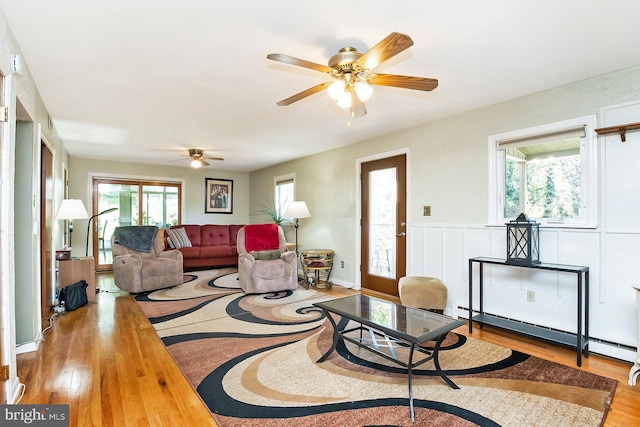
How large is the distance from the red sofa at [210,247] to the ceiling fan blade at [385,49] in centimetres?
567

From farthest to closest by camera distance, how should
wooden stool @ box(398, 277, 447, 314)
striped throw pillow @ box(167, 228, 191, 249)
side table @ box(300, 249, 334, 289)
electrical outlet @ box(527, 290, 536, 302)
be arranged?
1. striped throw pillow @ box(167, 228, 191, 249)
2. side table @ box(300, 249, 334, 289)
3. wooden stool @ box(398, 277, 447, 314)
4. electrical outlet @ box(527, 290, 536, 302)

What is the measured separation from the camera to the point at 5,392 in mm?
1863

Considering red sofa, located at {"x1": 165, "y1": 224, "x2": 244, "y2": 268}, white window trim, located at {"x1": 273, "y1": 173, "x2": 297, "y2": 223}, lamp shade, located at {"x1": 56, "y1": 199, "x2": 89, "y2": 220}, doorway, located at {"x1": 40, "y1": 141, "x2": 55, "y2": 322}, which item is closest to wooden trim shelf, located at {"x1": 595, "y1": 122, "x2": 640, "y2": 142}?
white window trim, located at {"x1": 273, "y1": 173, "x2": 297, "y2": 223}

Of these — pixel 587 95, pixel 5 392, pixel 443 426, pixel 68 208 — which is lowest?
pixel 443 426

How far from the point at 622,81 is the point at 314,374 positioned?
11.1 ft

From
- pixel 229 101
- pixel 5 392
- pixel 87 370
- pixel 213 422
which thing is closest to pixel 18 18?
pixel 229 101

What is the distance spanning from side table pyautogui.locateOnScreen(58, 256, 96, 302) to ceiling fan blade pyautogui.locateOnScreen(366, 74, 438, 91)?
13.7 ft

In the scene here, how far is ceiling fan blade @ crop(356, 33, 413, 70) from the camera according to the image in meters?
1.70

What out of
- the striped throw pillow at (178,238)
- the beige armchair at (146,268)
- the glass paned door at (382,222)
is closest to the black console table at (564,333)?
the glass paned door at (382,222)

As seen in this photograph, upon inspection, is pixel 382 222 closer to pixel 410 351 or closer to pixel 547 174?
pixel 547 174

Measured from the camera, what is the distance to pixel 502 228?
3398 mm

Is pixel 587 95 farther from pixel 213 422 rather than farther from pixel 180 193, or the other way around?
pixel 180 193

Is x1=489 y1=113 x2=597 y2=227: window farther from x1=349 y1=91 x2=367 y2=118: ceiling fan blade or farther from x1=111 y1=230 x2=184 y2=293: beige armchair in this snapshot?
x1=111 y1=230 x2=184 y2=293: beige armchair

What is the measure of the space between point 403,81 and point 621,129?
6.30ft
